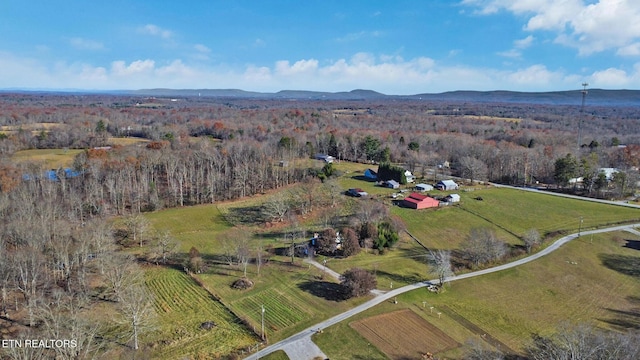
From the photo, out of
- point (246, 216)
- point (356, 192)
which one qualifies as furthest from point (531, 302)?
point (246, 216)

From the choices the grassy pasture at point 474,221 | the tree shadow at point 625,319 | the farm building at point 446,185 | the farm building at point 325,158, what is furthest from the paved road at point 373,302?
the farm building at point 325,158

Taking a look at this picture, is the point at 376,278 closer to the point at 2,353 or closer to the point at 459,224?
the point at 459,224

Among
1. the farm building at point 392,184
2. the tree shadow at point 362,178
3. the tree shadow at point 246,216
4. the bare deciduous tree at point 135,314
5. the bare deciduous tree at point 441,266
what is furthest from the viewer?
the tree shadow at point 362,178

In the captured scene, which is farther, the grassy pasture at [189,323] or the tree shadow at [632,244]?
the tree shadow at [632,244]

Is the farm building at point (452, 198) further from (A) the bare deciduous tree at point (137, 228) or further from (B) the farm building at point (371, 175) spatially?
(A) the bare deciduous tree at point (137, 228)

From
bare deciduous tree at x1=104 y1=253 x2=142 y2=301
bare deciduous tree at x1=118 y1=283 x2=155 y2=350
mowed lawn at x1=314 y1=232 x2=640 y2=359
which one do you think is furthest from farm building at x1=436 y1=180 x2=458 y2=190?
bare deciduous tree at x1=118 y1=283 x2=155 y2=350

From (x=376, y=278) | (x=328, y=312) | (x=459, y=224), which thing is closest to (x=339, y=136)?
(x=459, y=224)

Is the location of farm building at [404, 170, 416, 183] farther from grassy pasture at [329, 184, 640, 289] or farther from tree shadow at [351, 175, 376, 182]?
grassy pasture at [329, 184, 640, 289]
